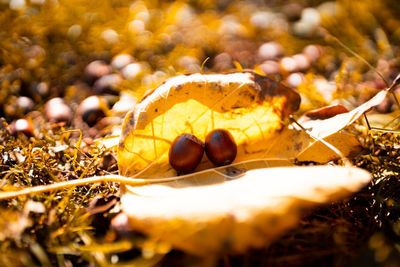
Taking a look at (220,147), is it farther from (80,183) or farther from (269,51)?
(269,51)

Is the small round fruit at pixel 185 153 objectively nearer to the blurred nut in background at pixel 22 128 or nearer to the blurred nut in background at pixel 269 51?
the blurred nut in background at pixel 22 128

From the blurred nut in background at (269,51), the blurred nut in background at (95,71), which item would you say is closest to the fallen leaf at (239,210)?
the blurred nut in background at (95,71)

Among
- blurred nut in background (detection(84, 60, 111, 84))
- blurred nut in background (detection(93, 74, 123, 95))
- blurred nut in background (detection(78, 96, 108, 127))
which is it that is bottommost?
blurred nut in background (detection(78, 96, 108, 127))

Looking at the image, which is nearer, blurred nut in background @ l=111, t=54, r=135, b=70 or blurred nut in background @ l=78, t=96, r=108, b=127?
blurred nut in background @ l=78, t=96, r=108, b=127

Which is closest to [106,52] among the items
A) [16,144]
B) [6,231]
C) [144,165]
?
[16,144]

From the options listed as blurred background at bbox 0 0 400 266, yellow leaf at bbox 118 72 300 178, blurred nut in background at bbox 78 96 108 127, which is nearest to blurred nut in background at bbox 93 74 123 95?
blurred background at bbox 0 0 400 266

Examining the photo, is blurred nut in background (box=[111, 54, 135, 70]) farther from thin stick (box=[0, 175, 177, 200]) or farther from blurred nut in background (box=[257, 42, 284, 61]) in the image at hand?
thin stick (box=[0, 175, 177, 200])

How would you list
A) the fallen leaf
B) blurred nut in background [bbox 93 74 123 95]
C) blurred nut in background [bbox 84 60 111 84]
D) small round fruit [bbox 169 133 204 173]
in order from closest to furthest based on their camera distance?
the fallen leaf
small round fruit [bbox 169 133 204 173]
blurred nut in background [bbox 93 74 123 95]
blurred nut in background [bbox 84 60 111 84]

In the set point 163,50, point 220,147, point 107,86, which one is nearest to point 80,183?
point 220,147
